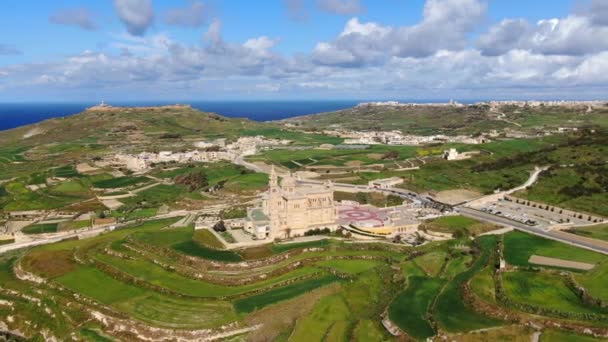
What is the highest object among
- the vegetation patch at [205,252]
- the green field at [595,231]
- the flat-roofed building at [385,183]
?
the flat-roofed building at [385,183]

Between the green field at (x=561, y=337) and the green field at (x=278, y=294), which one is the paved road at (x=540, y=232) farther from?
the green field at (x=278, y=294)

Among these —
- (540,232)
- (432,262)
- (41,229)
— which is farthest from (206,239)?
(540,232)

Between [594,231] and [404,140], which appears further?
→ [404,140]

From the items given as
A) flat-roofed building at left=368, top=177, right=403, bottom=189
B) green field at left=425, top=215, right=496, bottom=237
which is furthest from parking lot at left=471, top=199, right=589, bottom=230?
flat-roofed building at left=368, top=177, right=403, bottom=189

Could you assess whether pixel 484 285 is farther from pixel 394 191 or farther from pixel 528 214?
pixel 394 191

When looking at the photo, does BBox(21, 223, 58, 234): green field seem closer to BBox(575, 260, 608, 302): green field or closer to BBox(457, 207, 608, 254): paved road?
BBox(457, 207, 608, 254): paved road

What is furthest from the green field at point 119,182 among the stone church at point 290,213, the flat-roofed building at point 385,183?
the flat-roofed building at point 385,183

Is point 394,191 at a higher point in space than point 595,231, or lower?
higher
